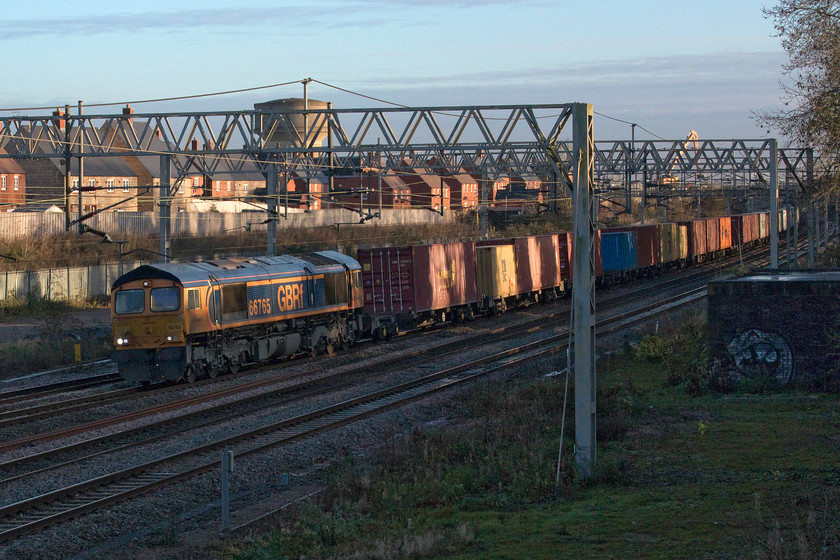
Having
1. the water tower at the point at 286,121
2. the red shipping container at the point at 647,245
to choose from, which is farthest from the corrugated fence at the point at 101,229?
the red shipping container at the point at 647,245

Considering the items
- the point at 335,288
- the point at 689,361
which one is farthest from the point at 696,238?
the point at 689,361

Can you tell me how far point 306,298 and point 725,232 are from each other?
167 ft

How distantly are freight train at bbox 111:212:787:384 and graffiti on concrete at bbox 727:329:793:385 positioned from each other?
12140mm

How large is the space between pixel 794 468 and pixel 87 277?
36406 mm

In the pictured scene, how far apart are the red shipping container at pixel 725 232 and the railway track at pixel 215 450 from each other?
4540 centimetres

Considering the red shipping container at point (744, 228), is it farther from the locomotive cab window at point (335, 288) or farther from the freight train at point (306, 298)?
the locomotive cab window at point (335, 288)

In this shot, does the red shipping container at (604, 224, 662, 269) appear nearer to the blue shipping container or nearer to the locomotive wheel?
the blue shipping container

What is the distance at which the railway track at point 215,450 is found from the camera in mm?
11500

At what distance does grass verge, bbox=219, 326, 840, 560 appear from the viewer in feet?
28.6

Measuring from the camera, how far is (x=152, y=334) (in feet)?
69.3

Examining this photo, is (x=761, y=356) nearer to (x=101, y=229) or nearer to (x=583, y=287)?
(x=583, y=287)

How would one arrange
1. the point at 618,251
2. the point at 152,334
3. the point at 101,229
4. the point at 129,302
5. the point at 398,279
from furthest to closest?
the point at 101,229
the point at 618,251
the point at 398,279
the point at 129,302
the point at 152,334

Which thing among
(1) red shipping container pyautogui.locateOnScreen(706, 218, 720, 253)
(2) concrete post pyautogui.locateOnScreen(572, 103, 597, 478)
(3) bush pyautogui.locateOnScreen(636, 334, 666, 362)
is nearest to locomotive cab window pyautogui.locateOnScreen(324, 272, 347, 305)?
(3) bush pyautogui.locateOnScreen(636, 334, 666, 362)

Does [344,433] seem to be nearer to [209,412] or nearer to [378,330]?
[209,412]
